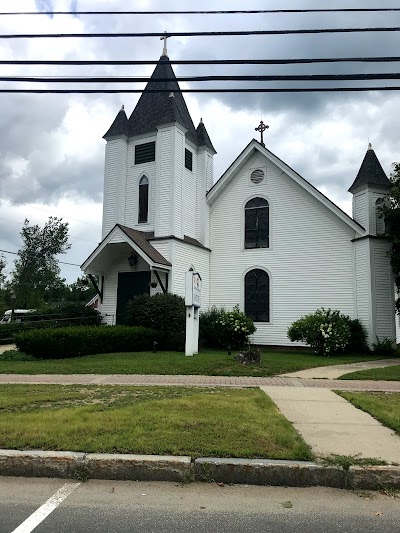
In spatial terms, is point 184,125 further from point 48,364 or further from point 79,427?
point 79,427

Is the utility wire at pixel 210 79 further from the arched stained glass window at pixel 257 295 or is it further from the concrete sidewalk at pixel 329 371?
the arched stained glass window at pixel 257 295

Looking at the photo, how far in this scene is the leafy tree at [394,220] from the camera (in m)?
19.8

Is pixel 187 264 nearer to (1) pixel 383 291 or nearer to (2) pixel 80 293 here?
(1) pixel 383 291

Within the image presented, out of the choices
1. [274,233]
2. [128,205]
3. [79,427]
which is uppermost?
[128,205]

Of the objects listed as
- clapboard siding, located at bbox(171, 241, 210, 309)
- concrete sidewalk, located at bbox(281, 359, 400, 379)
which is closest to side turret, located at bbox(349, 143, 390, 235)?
concrete sidewalk, located at bbox(281, 359, 400, 379)

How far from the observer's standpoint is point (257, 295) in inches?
923

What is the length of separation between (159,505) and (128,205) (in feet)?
69.8

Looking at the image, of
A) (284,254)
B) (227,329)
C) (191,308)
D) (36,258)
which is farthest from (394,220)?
(36,258)

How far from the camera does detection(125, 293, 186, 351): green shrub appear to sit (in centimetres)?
1845

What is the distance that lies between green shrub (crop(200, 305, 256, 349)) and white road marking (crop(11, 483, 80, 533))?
51.8 ft

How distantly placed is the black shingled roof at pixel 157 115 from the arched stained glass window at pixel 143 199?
2690mm

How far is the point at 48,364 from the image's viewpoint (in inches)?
554

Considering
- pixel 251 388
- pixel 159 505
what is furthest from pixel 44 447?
pixel 251 388

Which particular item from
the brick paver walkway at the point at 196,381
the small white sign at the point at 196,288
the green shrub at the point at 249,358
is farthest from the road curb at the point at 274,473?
the small white sign at the point at 196,288
